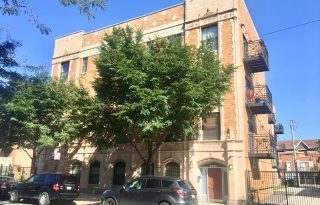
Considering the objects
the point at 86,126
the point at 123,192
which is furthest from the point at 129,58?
the point at 123,192

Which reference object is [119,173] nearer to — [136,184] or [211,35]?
[136,184]

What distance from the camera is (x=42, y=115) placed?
2361 centimetres

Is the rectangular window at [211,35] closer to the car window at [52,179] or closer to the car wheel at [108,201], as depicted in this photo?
the car wheel at [108,201]

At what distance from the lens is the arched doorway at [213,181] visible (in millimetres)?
20203

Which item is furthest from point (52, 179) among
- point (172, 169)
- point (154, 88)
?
point (172, 169)

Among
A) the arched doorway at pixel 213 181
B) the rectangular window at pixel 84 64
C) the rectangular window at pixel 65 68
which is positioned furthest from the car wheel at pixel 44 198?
the rectangular window at pixel 65 68

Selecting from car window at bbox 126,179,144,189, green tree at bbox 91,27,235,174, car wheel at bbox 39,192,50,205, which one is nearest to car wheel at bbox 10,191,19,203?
car wheel at bbox 39,192,50,205

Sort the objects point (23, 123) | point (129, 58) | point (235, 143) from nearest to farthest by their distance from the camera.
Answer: point (129, 58)
point (235, 143)
point (23, 123)

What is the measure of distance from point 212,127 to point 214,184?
358 centimetres

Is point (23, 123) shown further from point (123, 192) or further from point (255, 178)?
point (255, 178)

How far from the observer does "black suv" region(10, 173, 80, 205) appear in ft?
56.3

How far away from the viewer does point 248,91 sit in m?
23.6

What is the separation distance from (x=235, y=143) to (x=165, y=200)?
25.9 feet

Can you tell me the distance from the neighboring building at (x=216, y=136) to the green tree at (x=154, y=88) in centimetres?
213
